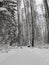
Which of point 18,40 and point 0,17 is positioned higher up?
point 0,17

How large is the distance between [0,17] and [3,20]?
0.54 meters

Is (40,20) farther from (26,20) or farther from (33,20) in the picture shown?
(33,20)

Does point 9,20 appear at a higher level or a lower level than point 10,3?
lower

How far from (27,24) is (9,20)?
848 cm

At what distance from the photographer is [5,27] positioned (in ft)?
41.2

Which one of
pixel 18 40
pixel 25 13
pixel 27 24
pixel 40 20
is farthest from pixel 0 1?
pixel 40 20

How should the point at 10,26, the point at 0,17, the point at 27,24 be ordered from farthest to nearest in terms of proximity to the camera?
the point at 27,24, the point at 10,26, the point at 0,17

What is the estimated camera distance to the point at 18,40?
14.3 metres

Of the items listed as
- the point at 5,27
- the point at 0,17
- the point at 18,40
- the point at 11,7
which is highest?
the point at 11,7

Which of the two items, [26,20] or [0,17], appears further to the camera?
[26,20]

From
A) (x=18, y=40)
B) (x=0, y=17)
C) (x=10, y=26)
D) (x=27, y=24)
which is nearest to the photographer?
(x=0, y=17)

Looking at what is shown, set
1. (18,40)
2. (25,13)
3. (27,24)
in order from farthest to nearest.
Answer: (27,24), (25,13), (18,40)

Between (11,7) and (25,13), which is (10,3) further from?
(25,13)

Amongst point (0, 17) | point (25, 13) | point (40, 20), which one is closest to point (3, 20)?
point (0, 17)
